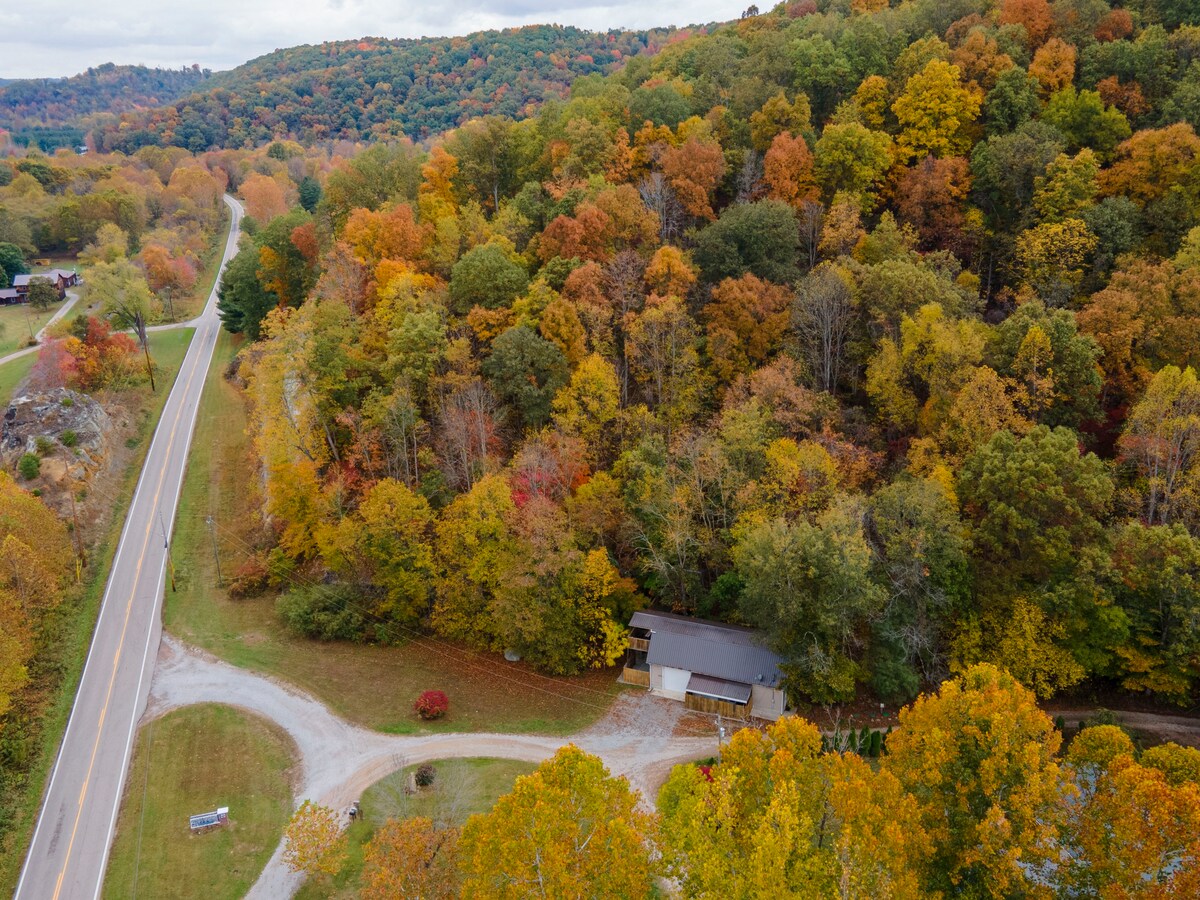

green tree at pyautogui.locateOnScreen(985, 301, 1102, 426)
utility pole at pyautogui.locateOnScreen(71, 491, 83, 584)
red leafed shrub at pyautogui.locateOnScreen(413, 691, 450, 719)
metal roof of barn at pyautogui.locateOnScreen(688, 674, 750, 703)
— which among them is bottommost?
red leafed shrub at pyautogui.locateOnScreen(413, 691, 450, 719)

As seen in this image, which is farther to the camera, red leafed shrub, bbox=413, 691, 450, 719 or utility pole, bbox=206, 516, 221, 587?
utility pole, bbox=206, 516, 221, 587

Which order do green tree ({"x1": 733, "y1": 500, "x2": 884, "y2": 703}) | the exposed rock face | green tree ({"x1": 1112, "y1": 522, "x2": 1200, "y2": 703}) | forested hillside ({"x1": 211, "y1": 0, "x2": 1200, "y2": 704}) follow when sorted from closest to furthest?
green tree ({"x1": 1112, "y1": 522, "x2": 1200, "y2": 703})
green tree ({"x1": 733, "y1": 500, "x2": 884, "y2": 703})
forested hillside ({"x1": 211, "y1": 0, "x2": 1200, "y2": 704})
the exposed rock face

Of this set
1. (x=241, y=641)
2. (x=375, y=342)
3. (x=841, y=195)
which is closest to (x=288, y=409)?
(x=375, y=342)

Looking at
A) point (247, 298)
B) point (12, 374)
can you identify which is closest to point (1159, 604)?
point (247, 298)

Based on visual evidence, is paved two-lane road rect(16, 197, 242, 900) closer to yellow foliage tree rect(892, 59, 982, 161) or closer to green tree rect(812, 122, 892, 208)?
green tree rect(812, 122, 892, 208)

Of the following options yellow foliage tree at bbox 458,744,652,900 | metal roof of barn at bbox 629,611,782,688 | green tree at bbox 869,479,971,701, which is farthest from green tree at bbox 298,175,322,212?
yellow foliage tree at bbox 458,744,652,900

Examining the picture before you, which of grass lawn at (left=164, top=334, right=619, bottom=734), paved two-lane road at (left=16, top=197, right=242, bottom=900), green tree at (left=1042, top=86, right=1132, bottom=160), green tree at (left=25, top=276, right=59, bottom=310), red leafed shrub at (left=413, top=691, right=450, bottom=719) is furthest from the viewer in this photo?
green tree at (left=25, top=276, right=59, bottom=310)

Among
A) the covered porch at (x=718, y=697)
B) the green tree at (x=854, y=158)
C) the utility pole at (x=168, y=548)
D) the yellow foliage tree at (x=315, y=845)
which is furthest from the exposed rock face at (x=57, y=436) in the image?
the green tree at (x=854, y=158)

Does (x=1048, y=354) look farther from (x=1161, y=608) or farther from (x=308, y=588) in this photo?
(x=308, y=588)
